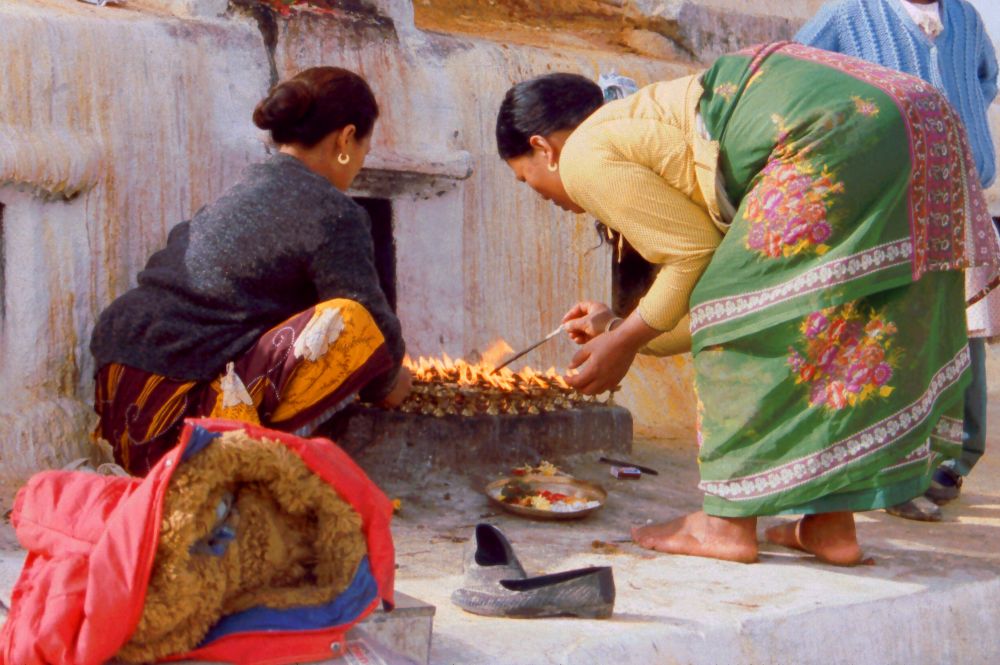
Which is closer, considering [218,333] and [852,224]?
[852,224]

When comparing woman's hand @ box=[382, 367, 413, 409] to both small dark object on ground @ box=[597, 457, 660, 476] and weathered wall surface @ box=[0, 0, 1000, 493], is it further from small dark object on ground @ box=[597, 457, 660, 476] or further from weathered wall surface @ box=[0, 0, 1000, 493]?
weathered wall surface @ box=[0, 0, 1000, 493]

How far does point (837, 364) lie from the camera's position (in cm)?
297

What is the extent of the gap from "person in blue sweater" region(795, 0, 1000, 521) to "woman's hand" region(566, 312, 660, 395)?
1358 millimetres

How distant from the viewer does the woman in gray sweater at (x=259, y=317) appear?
358 centimetres

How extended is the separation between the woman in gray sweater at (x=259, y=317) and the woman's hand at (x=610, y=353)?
2.41 feet

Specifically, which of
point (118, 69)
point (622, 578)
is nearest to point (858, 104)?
point (622, 578)

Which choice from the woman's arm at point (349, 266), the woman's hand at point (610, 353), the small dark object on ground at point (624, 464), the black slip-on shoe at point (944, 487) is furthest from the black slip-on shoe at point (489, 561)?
the black slip-on shoe at point (944, 487)

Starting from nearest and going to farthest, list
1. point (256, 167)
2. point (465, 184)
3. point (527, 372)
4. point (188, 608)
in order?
point (188, 608) → point (256, 167) → point (527, 372) → point (465, 184)

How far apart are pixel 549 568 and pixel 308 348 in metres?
0.96

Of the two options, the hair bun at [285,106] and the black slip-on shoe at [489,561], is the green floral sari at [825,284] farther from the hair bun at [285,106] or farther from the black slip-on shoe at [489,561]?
the hair bun at [285,106]

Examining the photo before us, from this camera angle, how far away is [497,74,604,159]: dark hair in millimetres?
3318

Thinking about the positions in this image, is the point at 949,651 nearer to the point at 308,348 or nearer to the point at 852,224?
the point at 852,224

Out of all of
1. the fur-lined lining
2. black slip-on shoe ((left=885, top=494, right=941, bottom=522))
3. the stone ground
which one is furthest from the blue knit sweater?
the fur-lined lining

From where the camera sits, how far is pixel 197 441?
207 centimetres
